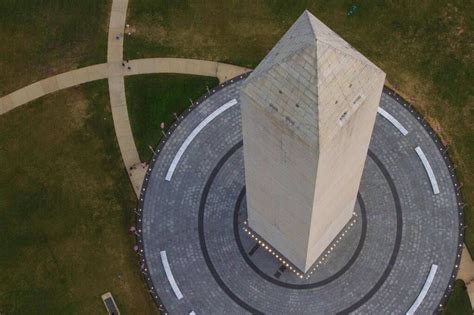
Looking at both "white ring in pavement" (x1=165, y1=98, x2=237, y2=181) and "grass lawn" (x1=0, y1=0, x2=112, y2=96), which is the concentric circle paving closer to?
"white ring in pavement" (x1=165, y1=98, x2=237, y2=181)

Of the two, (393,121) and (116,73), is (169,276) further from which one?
(393,121)

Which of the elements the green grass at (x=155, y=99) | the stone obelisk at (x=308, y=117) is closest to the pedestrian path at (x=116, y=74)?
the green grass at (x=155, y=99)

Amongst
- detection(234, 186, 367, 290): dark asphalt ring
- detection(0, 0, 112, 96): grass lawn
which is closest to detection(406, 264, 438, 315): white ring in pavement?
detection(234, 186, 367, 290): dark asphalt ring

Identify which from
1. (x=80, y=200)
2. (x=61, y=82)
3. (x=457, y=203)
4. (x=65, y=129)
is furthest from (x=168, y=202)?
(x=457, y=203)

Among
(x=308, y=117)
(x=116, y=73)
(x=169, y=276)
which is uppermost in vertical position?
(x=116, y=73)

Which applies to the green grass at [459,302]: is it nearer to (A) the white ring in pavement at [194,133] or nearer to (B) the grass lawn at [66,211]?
(B) the grass lawn at [66,211]

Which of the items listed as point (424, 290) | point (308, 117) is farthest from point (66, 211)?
point (308, 117)

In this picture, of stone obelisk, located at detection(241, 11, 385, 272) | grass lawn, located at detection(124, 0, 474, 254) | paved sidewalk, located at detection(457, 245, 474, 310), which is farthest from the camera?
grass lawn, located at detection(124, 0, 474, 254)
